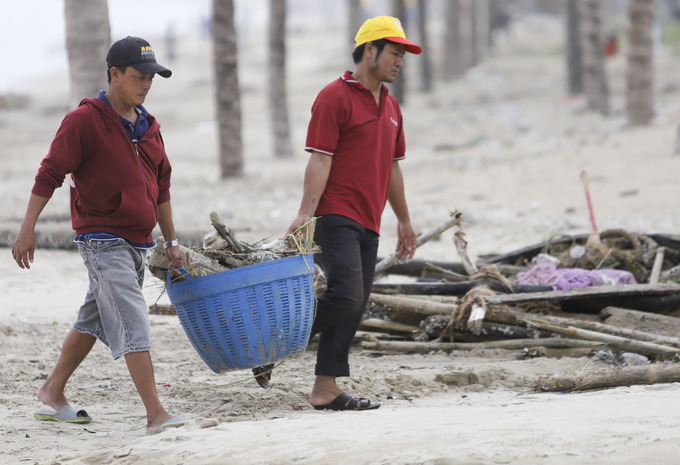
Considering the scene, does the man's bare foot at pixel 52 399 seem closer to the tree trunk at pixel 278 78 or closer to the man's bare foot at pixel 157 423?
the man's bare foot at pixel 157 423

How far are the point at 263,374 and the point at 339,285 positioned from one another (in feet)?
2.12

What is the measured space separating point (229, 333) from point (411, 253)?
141 cm

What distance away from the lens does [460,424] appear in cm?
369

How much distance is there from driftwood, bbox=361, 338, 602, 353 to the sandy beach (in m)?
0.07

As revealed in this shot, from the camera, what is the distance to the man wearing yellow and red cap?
452cm

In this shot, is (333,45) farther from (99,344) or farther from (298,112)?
(99,344)

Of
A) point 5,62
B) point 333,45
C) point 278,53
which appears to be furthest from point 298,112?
point 5,62

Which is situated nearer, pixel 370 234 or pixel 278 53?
pixel 370 234

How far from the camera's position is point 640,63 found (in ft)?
53.8

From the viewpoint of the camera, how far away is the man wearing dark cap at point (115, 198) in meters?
4.09

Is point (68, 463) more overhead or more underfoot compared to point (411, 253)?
more underfoot

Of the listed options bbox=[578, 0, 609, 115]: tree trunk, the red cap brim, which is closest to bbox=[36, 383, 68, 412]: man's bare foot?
the red cap brim

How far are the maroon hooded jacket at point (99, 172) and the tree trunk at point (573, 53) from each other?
24782 millimetres

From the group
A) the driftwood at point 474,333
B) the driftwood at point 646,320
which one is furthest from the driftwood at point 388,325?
the driftwood at point 646,320
